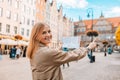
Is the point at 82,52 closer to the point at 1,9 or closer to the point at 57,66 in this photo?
the point at 57,66

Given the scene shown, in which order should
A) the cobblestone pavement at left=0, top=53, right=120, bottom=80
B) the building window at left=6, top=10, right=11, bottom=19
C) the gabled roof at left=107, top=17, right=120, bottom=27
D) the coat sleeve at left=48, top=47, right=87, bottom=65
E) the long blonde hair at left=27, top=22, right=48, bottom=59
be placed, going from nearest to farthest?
1. the coat sleeve at left=48, top=47, right=87, bottom=65
2. the long blonde hair at left=27, top=22, right=48, bottom=59
3. the cobblestone pavement at left=0, top=53, right=120, bottom=80
4. the building window at left=6, top=10, right=11, bottom=19
5. the gabled roof at left=107, top=17, right=120, bottom=27

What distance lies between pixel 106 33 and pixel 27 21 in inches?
1556

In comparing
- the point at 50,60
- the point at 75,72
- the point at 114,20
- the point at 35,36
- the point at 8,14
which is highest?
the point at 114,20

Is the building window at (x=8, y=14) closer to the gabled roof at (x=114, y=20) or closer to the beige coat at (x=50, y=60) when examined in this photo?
the beige coat at (x=50, y=60)

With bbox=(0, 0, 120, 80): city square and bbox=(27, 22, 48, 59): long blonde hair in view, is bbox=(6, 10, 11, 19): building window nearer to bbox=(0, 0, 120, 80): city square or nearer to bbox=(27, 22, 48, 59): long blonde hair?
bbox=(0, 0, 120, 80): city square

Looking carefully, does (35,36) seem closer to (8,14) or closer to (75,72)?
(75,72)

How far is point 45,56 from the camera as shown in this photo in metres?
2.33

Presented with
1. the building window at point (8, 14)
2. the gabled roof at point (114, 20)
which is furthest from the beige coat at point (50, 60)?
the gabled roof at point (114, 20)

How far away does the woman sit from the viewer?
7.55 ft

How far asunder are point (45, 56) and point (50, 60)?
6 centimetres

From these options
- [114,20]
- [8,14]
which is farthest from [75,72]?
[114,20]

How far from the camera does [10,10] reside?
1590 inches

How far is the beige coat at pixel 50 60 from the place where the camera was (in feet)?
7.53

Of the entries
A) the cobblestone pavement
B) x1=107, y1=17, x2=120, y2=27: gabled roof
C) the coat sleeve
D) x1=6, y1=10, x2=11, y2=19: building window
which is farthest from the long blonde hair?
x1=107, y1=17, x2=120, y2=27: gabled roof
